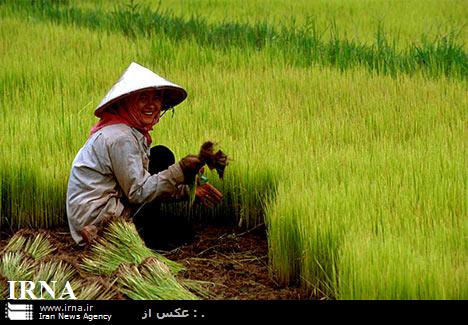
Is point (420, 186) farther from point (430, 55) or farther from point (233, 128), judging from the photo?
point (430, 55)

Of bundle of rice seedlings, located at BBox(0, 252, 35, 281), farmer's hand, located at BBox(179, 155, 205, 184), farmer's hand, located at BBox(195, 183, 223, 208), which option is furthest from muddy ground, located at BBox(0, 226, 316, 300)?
farmer's hand, located at BBox(179, 155, 205, 184)

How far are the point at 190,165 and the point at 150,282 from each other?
1.48 ft

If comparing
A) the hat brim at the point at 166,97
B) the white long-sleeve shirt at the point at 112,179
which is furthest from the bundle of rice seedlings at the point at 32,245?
the hat brim at the point at 166,97

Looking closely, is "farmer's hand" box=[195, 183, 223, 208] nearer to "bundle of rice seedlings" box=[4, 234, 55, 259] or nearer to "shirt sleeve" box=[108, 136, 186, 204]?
"shirt sleeve" box=[108, 136, 186, 204]

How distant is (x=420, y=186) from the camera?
3.38 metres

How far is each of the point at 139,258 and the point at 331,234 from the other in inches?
23.9

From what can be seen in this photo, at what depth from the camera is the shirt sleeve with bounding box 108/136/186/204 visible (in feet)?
10.6

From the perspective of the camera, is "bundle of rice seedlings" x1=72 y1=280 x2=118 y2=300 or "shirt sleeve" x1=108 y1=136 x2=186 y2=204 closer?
"bundle of rice seedlings" x1=72 y1=280 x2=118 y2=300

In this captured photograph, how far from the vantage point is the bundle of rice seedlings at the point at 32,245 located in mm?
3275

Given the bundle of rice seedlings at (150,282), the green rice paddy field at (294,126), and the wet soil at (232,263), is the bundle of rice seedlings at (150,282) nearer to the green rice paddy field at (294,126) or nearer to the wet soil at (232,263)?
the wet soil at (232,263)

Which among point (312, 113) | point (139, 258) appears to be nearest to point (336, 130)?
point (312, 113)

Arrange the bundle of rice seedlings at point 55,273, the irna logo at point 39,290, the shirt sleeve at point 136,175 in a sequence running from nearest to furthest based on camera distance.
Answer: the irna logo at point 39,290
the bundle of rice seedlings at point 55,273
the shirt sleeve at point 136,175

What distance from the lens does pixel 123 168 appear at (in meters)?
3.23

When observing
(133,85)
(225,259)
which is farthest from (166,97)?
(225,259)
